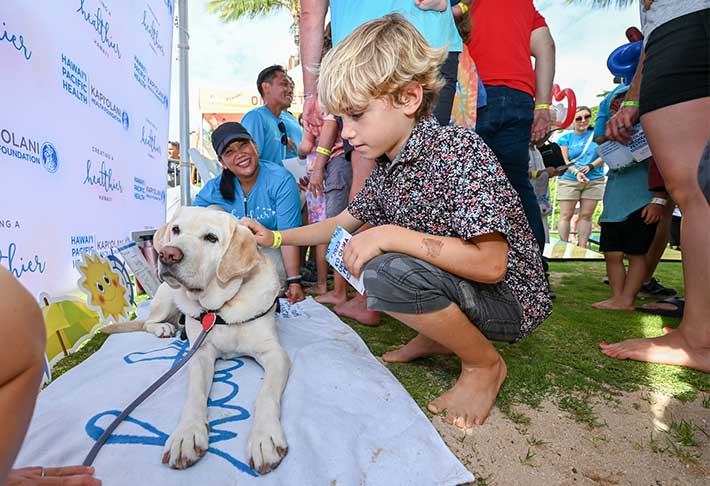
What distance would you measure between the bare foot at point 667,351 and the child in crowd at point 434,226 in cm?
69

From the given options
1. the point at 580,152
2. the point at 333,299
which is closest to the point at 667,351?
the point at 333,299

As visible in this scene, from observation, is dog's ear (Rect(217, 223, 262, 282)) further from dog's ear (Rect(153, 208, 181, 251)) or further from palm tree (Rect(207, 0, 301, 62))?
palm tree (Rect(207, 0, 301, 62))

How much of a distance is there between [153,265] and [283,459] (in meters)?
2.38

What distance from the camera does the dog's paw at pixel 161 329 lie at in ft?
6.47

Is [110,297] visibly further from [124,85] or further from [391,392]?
[391,392]

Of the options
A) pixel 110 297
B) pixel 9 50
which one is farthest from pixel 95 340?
pixel 9 50

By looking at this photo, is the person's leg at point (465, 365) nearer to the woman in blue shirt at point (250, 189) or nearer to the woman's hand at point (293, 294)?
the woman's hand at point (293, 294)

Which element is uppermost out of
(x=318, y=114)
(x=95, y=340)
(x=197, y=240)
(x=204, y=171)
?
(x=318, y=114)

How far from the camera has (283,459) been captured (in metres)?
1.05

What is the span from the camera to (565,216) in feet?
22.1

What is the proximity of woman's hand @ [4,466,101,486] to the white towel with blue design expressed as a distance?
0.08 metres

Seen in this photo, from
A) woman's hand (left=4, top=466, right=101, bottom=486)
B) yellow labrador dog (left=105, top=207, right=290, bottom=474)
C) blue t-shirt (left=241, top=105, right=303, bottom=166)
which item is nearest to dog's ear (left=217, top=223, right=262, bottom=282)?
yellow labrador dog (left=105, top=207, right=290, bottom=474)

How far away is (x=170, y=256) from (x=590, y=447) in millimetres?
1667

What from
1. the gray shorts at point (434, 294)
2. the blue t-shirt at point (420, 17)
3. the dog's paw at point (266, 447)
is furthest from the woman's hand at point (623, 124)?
the dog's paw at point (266, 447)
